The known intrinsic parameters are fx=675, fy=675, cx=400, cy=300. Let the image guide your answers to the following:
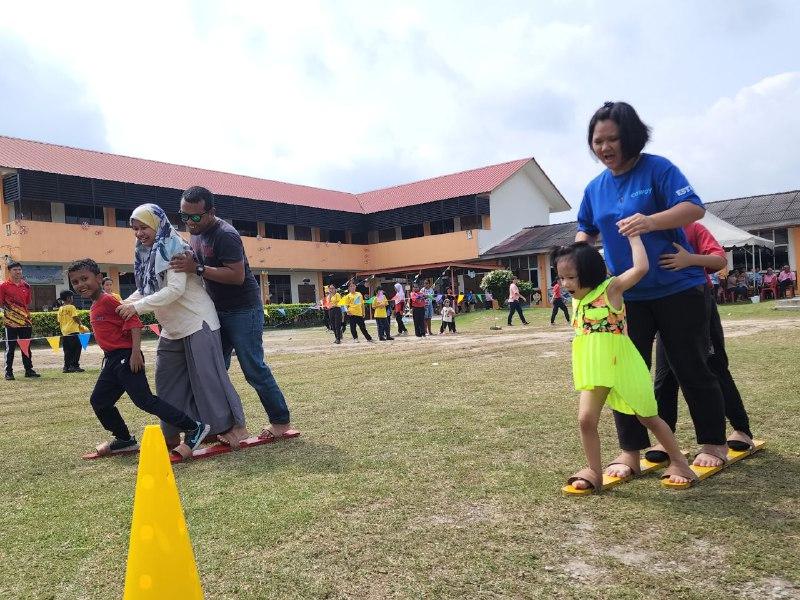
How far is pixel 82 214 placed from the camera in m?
28.7

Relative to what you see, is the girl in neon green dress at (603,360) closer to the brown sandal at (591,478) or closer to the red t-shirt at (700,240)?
the brown sandal at (591,478)

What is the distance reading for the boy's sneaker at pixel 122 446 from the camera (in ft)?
14.9

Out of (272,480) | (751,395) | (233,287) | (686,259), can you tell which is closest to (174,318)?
(233,287)

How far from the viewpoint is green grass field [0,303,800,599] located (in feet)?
7.23

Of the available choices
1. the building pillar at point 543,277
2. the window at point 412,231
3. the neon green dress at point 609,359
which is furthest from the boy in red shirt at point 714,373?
the window at point 412,231

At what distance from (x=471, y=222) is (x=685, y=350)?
33.5 m

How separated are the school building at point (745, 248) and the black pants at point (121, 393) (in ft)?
68.2

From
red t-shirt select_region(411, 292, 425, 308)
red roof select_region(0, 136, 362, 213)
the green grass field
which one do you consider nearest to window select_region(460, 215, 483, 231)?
red roof select_region(0, 136, 362, 213)

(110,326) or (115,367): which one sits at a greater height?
(110,326)

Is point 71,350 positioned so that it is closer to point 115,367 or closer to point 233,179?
point 115,367

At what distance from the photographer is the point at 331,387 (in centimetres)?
741

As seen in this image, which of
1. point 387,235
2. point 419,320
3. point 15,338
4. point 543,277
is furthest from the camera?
point 387,235

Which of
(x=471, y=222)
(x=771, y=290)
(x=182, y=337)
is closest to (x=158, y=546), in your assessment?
(x=182, y=337)

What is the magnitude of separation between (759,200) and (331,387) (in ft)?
91.0
